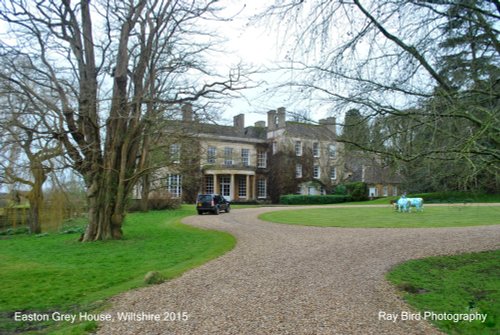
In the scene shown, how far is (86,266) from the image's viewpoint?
9.38 meters

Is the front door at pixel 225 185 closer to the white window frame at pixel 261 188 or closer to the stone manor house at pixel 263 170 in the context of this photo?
the stone manor house at pixel 263 170

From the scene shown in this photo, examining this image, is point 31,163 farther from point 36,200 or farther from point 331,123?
point 331,123

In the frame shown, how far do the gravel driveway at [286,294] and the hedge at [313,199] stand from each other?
29322 millimetres

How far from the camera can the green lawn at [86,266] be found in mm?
6469

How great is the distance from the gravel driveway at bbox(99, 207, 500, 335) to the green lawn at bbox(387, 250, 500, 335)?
309mm

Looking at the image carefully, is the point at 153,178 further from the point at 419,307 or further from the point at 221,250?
the point at 419,307

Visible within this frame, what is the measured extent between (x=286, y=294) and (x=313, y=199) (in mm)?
35543

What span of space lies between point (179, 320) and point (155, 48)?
1172 centimetres

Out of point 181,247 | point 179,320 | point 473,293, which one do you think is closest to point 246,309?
point 179,320

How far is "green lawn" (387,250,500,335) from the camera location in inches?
199

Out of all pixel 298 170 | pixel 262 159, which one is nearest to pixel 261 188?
pixel 262 159

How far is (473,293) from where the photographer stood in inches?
256

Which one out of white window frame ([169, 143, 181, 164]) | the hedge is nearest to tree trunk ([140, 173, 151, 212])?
white window frame ([169, 143, 181, 164])

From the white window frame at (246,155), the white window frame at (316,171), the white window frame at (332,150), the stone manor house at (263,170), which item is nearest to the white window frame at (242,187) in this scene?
the stone manor house at (263,170)
